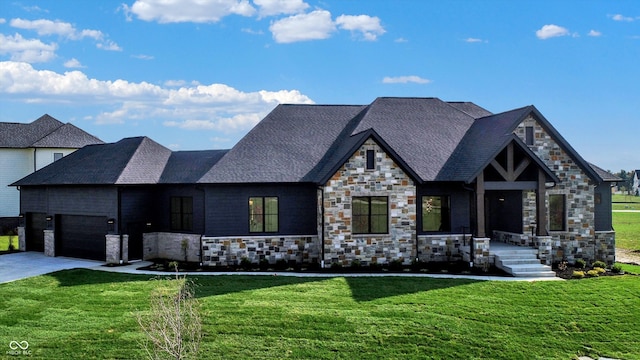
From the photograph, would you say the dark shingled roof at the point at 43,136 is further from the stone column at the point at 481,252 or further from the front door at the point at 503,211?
the stone column at the point at 481,252

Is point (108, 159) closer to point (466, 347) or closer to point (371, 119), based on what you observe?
point (371, 119)

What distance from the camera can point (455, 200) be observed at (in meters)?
21.7

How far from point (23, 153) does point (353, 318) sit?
121ft

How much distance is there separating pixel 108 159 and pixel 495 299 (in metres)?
19.6

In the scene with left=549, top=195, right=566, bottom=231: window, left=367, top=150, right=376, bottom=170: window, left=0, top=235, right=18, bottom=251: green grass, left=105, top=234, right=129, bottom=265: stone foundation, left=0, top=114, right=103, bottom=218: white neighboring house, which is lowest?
left=0, top=235, right=18, bottom=251: green grass

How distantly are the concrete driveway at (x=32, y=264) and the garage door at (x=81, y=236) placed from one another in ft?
1.59

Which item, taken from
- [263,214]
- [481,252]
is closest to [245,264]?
[263,214]

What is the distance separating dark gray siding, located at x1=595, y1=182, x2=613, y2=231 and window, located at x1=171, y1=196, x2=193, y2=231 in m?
19.1

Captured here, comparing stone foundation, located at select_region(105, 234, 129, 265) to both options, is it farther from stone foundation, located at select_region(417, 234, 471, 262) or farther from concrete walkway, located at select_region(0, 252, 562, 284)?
stone foundation, located at select_region(417, 234, 471, 262)

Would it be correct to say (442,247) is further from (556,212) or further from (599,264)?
(599,264)

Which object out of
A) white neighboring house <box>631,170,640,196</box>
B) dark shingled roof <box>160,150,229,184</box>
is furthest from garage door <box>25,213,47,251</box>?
white neighboring house <box>631,170,640,196</box>

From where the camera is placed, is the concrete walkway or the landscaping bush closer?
the concrete walkway

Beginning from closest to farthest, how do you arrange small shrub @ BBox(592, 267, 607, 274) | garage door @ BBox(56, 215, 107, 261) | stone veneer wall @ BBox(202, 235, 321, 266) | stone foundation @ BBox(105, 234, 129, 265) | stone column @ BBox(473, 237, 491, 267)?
small shrub @ BBox(592, 267, 607, 274), stone column @ BBox(473, 237, 491, 267), stone veneer wall @ BBox(202, 235, 321, 266), stone foundation @ BBox(105, 234, 129, 265), garage door @ BBox(56, 215, 107, 261)

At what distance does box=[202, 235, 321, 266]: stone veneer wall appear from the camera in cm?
2142
